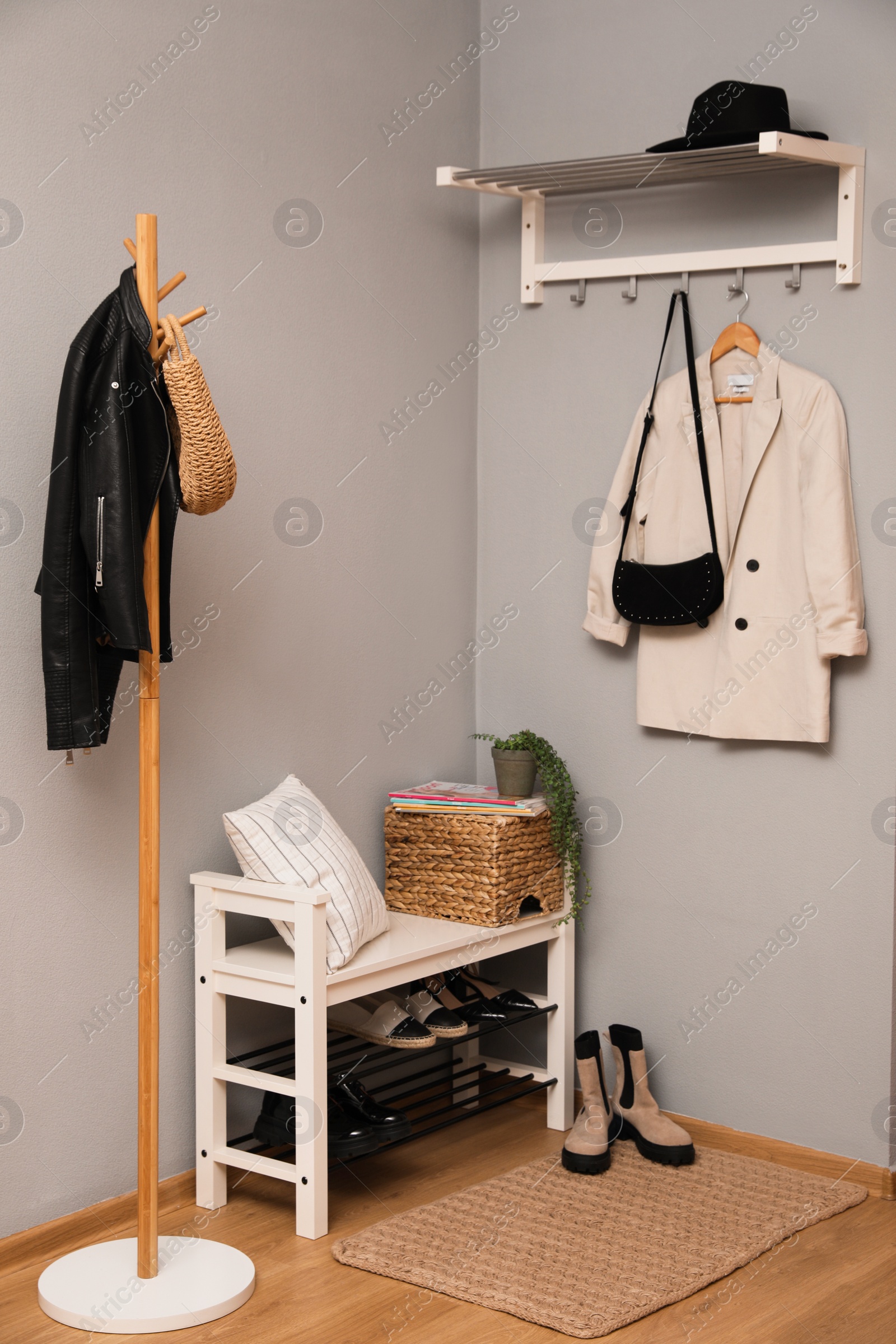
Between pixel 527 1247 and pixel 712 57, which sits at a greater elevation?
pixel 712 57

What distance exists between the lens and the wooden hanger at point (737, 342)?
9.08 feet

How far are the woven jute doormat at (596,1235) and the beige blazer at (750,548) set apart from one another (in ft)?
2.96

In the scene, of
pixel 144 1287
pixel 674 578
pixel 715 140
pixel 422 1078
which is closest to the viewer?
pixel 144 1287

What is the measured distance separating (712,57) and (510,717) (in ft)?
5.02

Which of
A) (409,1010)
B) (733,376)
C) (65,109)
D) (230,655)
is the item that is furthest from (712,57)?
(409,1010)

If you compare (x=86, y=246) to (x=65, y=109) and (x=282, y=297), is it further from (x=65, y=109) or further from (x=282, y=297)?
(x=282, y=297)

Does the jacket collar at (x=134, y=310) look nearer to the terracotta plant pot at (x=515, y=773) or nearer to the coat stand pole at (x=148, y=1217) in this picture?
the coat stand pole at (x=148, y=1217)

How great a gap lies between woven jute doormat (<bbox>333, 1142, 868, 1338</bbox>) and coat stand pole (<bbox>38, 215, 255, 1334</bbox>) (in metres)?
0.27

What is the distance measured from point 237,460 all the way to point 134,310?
576 mm

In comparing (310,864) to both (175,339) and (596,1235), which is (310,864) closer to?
(596,1235)

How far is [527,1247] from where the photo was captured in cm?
235

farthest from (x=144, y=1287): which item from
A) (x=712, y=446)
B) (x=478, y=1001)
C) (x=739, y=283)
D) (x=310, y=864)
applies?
(x=739, y=283)

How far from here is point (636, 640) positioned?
3.01 metres

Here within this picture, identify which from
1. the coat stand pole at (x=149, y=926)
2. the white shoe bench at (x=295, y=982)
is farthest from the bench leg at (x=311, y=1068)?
the coat stand pole at (x=149, y=926)
